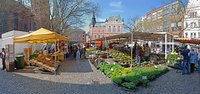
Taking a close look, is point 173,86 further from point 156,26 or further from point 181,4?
point 156,26

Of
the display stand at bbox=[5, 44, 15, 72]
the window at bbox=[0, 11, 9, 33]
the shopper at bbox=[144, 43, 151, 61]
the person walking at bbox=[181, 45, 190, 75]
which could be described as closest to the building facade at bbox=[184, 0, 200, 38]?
the shopper at bbox=[144, 43, 151, 61]

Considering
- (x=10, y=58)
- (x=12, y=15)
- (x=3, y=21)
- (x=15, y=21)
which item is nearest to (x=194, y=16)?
(x=12, y=15)

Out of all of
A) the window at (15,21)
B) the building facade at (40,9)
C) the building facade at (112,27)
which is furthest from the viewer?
the building facade at (112,27)

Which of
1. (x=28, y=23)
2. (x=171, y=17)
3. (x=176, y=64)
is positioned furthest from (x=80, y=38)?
(x=176, y=64)

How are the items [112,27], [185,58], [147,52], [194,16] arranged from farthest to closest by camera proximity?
[112,27], [194,16], [147,52], [185,58]

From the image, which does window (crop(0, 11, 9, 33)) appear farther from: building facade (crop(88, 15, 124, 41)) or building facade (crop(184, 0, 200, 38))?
building facade (crop(88, 15, 124, 41))

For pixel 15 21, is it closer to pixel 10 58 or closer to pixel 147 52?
pixel 10 58

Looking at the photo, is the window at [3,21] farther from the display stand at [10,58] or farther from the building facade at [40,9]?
the display stand at [10,58]

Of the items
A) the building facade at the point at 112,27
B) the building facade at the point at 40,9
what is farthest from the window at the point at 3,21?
the building facade at the point at 112,27

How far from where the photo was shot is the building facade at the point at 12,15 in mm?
43506

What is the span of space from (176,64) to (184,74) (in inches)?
113

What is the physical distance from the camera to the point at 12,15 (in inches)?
2222

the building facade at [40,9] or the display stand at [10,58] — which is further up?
the building facade at [40,9]

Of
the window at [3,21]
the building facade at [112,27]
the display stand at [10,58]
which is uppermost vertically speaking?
the building facade at [112,27]
